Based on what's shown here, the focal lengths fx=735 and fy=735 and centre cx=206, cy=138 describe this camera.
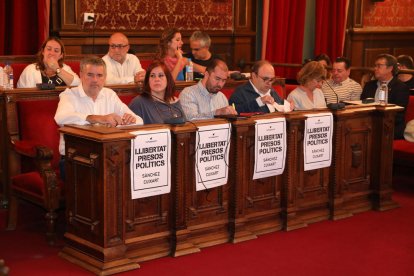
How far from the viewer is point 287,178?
5.36 meters

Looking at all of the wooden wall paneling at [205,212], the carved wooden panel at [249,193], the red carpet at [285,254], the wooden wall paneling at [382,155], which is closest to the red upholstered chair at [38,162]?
the red carpet at [285,254]

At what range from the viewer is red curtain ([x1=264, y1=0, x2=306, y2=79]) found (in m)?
9.55

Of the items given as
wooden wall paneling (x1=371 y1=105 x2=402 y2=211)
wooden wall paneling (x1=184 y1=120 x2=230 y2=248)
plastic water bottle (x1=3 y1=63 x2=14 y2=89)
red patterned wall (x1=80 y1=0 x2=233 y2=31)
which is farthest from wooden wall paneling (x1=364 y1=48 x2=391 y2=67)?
wooden wall paneling (x1=184 y1=120 x2=230 y2=248)

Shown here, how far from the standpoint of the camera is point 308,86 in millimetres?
6168

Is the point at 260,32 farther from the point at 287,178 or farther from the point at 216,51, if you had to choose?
the point at 287,178

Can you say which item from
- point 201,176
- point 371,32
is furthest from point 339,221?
point 371,32

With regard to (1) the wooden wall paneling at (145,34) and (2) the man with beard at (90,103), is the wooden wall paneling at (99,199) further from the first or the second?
(1) the wooden wall paneling at (145,34)

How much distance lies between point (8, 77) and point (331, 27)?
5.52 meters

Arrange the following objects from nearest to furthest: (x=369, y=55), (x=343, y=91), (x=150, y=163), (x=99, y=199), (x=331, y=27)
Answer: (x=99, y=199) < (x=150, y=163) < (x=343, y=91) < (x=331, y=27) < (x=369, y=55)

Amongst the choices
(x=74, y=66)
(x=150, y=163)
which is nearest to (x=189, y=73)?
(x=74, y=66)

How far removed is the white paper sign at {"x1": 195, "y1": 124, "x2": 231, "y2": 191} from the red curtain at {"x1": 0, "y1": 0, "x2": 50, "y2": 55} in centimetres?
330

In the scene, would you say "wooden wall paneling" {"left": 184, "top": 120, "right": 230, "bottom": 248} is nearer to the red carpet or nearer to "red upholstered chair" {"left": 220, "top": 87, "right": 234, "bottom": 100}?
the red carpet

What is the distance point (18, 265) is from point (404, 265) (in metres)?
2.43

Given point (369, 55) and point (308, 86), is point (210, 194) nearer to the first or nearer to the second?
point (308, 86)
